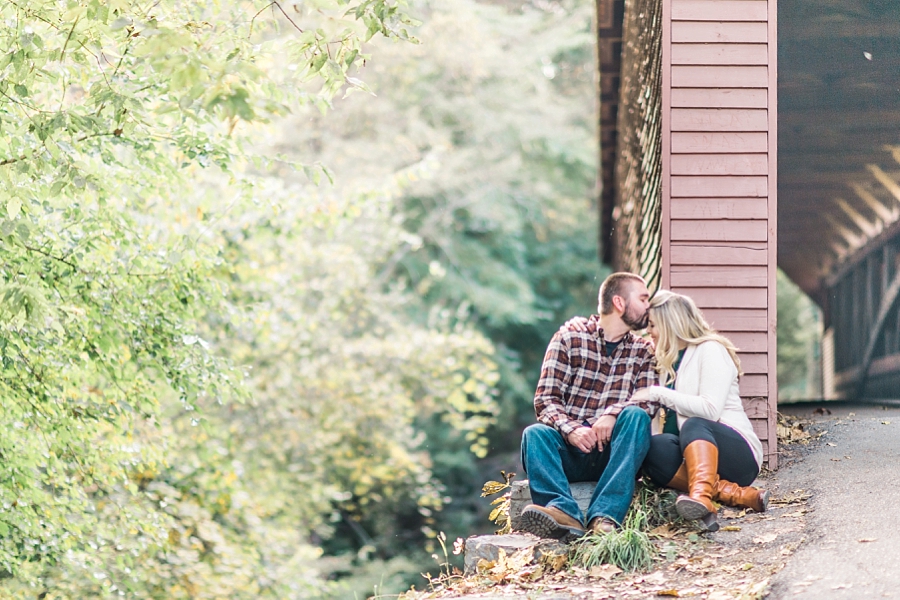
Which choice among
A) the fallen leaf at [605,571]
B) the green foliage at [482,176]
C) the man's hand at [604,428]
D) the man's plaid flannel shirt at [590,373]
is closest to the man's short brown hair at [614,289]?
the man's plaid flannel shirt at [590,373]

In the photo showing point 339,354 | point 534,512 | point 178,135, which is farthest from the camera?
point 339,354

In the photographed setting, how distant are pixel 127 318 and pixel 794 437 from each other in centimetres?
403

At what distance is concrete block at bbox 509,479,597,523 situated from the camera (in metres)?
4.43

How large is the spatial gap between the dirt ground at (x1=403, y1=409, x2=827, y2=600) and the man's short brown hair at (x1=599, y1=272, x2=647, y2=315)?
1.09 m

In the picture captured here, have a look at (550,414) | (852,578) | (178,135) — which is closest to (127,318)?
(178,135)

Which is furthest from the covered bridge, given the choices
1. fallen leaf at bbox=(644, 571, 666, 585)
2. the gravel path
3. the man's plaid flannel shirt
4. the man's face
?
fallen leaf at bbox=(644, 571, 666, 585)

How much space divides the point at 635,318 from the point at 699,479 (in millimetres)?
863

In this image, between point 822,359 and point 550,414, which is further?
point 822,359

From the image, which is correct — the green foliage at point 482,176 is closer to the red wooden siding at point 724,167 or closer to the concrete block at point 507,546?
the red wooden siding at point 724,167

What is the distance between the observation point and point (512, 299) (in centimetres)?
1734

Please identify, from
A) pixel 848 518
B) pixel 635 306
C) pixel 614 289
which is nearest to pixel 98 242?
pixel 614 289

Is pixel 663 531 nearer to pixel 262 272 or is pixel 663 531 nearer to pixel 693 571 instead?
pixel 693 571

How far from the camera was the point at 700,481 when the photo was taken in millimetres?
4102

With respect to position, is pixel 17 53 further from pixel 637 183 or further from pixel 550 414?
pixel 637 183
